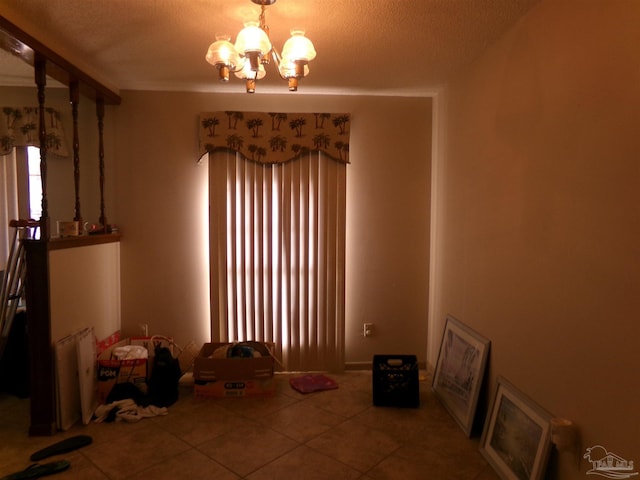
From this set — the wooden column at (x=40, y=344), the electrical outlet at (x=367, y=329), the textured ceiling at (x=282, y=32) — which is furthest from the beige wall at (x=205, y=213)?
→ the wooden column at (x=40, y=344)

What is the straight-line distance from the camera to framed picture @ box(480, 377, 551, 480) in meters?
1.99

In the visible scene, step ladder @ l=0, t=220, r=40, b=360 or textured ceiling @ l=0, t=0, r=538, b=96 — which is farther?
step ladder @ l=0, t=220, r=40, b=360

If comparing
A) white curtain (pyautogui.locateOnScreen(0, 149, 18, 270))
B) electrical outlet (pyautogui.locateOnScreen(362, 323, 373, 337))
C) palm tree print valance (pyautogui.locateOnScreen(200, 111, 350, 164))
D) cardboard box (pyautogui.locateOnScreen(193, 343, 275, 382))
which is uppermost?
palm tree print valance (pyautogui.locateOnScreen(200, 111, 350, 164))

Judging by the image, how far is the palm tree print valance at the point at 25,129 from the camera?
3625mm

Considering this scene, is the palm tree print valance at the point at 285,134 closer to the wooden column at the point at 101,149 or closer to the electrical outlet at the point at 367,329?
the wooden column at the point at 101,149

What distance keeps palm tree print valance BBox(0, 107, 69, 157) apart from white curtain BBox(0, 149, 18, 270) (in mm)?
95

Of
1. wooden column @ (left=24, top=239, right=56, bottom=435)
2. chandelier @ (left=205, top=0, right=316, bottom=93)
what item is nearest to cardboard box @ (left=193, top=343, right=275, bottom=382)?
wooden column @ (left=24, top=239, right=56, bottom=435)

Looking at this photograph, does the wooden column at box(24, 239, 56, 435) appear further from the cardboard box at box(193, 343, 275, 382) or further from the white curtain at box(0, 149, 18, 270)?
the white curtain at box(0, 149, 18, 270)

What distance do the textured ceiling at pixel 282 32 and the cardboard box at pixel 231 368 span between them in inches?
85.5

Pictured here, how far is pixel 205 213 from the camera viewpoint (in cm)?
371

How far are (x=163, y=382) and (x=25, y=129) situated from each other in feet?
8.08

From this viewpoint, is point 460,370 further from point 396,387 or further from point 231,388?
point 231,388

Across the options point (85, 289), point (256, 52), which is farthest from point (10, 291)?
point (256, 52)

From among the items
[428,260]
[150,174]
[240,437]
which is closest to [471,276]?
[428,260]
